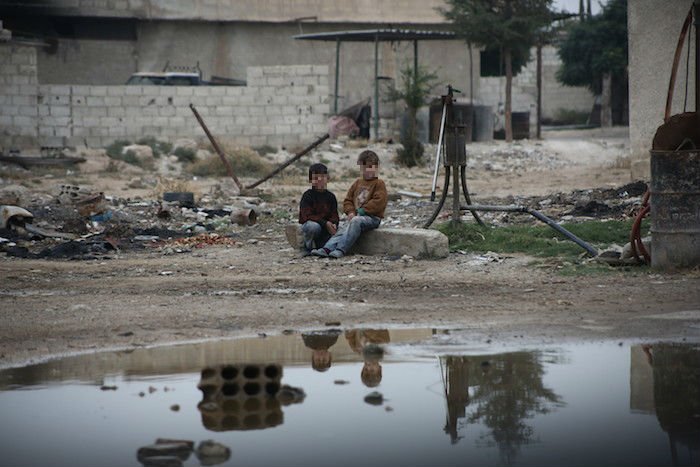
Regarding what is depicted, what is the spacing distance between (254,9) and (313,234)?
22.6m

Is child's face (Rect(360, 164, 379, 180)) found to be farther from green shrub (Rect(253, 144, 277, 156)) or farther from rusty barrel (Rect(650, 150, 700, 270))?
green shrub (Rect(253, 144, 277, 156))

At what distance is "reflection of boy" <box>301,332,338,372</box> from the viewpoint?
450 cm

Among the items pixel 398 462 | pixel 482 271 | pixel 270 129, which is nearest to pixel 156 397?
pixel 398 462

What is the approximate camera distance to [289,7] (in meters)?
29.8

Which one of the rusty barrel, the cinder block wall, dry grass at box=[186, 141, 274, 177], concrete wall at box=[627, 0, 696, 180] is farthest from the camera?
the cinder block wall

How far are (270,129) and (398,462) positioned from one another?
1857 cm

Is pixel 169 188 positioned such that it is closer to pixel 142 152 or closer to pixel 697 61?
pixel 142 152

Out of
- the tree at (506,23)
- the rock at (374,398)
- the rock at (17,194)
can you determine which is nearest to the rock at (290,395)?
the rock at (374,398)

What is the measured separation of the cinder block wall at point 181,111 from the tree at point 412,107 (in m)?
2.18

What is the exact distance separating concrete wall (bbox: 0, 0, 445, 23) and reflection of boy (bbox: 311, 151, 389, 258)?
20.7 meters

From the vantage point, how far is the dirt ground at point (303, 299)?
16.6 feet

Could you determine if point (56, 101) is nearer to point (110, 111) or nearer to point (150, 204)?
point (110, 111)

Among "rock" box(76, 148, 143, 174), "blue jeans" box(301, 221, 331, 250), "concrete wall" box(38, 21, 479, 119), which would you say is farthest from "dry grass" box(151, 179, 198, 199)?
"concrete wall" box(38, 21, 479, 119)

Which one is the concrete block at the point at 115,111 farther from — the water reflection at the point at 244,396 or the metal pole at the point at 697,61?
the water reflection at the point at 244,396
